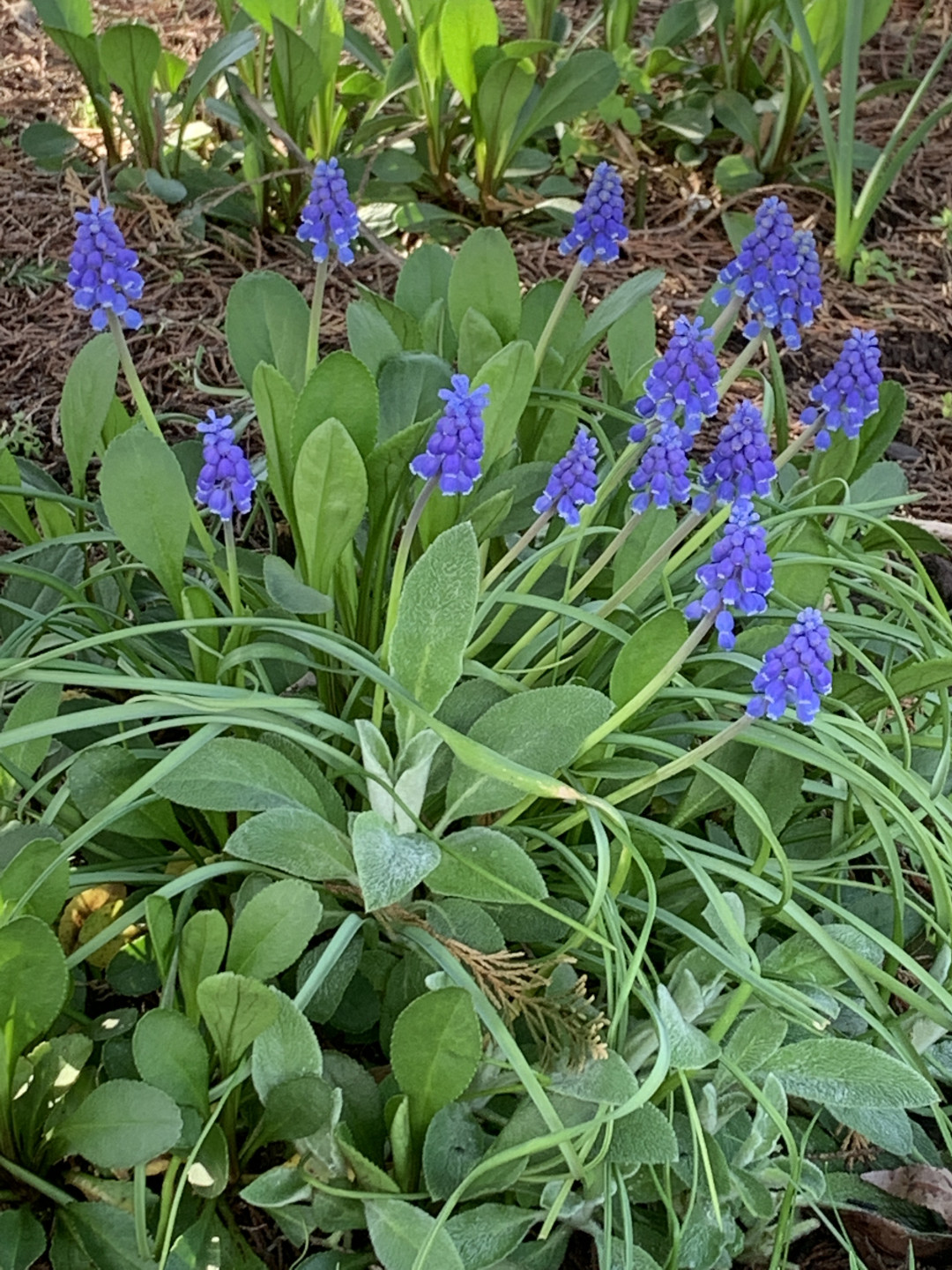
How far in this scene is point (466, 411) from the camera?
3.34 ft

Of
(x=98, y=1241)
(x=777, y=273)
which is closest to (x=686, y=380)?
(x=777, y=273)

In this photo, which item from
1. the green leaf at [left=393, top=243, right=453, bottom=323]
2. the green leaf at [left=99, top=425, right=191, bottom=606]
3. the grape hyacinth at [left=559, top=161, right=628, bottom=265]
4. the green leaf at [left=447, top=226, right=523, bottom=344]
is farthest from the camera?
the green leaf at [left=393, top=243, right=453, bottom=323]

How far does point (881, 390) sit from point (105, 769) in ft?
3.52

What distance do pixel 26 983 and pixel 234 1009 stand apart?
7.1 inches

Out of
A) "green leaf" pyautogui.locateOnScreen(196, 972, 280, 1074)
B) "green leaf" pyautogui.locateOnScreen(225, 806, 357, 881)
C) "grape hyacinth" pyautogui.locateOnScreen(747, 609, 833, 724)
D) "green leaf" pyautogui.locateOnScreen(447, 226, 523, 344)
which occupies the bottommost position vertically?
"green leaf" pyautogui.locateOnScreen(196, 972, 280, 1074)

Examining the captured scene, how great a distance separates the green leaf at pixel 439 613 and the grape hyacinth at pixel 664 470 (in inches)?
6.6

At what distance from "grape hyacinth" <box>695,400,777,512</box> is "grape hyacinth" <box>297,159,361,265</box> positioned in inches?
16.5

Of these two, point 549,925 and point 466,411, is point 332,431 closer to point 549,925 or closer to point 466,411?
point 466,411

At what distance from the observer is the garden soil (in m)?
2.17

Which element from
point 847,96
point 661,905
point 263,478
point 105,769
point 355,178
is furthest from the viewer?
point 355,178

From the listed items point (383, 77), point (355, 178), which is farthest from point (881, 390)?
point (383, 77)

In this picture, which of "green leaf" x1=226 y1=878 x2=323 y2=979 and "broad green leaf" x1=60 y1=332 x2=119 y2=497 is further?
"broad green leaf" x1=60 y1=332 x2=119 y2=497

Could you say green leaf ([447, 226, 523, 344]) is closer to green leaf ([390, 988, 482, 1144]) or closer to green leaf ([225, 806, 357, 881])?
A: green leaf ([225, 806, 357, 881])

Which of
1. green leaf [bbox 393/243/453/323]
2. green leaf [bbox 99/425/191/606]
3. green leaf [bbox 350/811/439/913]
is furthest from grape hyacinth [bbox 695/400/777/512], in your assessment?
green leaf [bbox 393/243/453/323]
